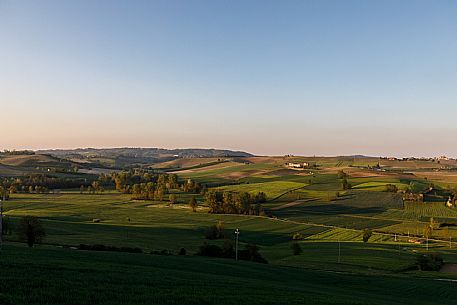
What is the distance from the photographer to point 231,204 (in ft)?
417

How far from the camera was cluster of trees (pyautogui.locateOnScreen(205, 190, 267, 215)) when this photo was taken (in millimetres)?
125312

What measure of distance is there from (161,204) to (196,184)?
29739 mm

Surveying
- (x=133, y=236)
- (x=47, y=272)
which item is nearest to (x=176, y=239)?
(x=133, y=236)

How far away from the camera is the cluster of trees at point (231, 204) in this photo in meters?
125

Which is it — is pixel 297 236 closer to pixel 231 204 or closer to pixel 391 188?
pixel 231 204

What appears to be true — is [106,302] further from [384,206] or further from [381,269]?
[384,206]

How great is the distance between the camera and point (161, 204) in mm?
138750

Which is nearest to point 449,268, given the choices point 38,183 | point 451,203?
point 451,203

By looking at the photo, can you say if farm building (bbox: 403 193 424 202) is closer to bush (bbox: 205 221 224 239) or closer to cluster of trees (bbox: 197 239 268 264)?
bush (bbox: 205 221 224 239)

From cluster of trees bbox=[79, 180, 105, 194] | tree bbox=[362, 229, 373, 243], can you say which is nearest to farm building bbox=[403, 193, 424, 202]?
tree bbox=[362, 229, 373, 243]

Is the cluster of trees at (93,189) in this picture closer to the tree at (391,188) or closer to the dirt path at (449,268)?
the tree at (391,188)

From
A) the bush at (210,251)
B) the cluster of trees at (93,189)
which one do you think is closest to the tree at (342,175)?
the cluster of trees at (93,189)

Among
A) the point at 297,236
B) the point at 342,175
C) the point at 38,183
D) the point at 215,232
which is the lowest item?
the point at 297,236

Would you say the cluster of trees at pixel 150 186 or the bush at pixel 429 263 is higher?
the cluster of trees at pixel 150 186
